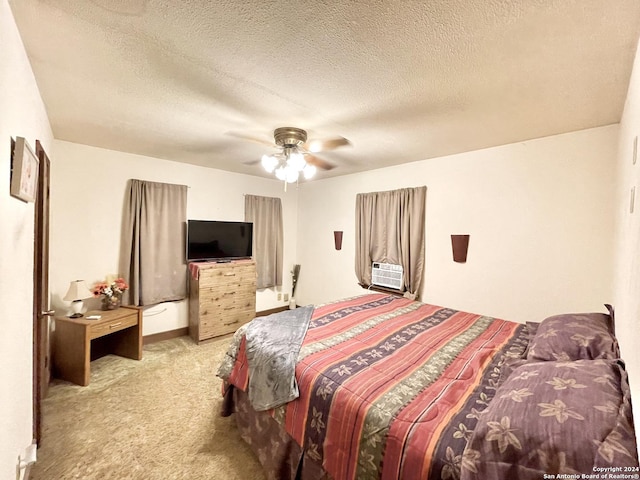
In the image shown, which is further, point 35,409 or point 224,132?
point 224,132

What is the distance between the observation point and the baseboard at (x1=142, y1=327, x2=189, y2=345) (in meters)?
3.47

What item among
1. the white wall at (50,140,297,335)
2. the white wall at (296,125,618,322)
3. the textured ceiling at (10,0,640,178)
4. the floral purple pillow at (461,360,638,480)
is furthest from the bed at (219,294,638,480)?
the white wall at (50,140,297,335)

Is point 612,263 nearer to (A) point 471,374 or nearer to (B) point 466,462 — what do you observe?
(A) point 471,374

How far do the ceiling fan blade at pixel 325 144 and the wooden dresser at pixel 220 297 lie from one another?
80.0 inches

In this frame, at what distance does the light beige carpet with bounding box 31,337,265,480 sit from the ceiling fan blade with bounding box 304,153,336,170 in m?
2.63

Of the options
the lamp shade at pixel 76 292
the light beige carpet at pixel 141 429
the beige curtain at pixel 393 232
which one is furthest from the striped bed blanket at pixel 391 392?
the lamp shade at pixel 76 292

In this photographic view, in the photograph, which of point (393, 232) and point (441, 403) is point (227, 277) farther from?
point (441, 403)

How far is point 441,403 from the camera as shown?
1227 millimetres

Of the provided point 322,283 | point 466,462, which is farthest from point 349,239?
point 466,462

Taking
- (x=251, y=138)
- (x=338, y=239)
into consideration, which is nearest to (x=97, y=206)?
(x=251, y=138)

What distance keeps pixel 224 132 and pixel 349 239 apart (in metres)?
2.38

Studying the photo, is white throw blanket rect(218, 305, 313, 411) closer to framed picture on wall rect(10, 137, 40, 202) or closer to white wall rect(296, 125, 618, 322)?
framed picture on wall rect(10, 137, 40, 202)

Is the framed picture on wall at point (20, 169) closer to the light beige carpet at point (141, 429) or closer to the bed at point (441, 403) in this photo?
the bed at point (441, 403)

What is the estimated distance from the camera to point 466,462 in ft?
2.87
